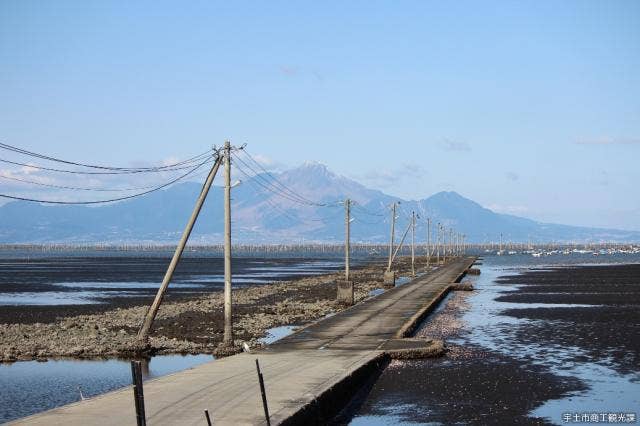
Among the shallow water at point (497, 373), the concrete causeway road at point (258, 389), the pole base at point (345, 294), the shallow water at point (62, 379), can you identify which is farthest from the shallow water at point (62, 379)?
the pole base at point (345, 294)

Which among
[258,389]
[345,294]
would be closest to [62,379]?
[258,389]

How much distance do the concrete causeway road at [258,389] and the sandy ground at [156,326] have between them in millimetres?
5008

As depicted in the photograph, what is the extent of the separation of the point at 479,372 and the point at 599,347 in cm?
789

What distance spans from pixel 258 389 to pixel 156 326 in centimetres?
2194

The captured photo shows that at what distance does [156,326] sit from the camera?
3938 cm

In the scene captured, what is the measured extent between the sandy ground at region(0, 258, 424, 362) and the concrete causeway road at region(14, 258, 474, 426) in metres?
5.01

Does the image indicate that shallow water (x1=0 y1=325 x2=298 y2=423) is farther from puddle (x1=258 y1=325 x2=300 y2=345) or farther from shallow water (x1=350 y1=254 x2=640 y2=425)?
shallow water (x1=350 y1=254 x2=640 y2=425)

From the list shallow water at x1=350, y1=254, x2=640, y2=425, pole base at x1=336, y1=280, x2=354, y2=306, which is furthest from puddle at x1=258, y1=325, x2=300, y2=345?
pole base at x1=336, y1=280, x2=354, y2=306

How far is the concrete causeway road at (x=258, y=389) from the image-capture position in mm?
15555

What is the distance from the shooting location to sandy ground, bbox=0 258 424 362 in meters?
30.4

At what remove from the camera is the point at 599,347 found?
30.4 metres

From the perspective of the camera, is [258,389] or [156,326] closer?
[258,389]

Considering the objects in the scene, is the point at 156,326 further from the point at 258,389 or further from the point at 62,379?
the point at 258,389

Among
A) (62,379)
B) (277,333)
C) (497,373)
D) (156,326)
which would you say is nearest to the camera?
(497,373)
